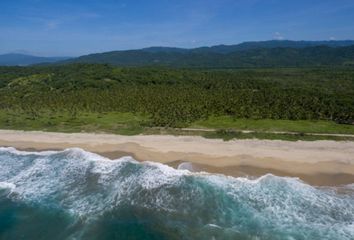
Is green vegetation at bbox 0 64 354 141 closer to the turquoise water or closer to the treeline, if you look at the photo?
the treeline

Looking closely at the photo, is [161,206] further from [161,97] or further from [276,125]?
[161,97]

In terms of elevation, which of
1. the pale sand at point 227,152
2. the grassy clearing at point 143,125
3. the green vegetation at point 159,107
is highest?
the green vegetation at point 159,107

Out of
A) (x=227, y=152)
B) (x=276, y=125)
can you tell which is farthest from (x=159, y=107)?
(x=227, y=152)

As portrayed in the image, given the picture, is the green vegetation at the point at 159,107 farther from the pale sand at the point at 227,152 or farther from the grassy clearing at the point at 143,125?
the pale sand at the point at 227,152

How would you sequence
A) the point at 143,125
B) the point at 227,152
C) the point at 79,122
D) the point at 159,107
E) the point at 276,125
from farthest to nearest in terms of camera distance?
1. the point at 159,107
2. the point at 79,122
3. the point at 143,125
4. the point at 276,125
5. the point at 227,152

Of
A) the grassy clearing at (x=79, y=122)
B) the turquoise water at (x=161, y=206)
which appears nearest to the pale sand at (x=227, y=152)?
the turquoise water at (x=161, y=206)

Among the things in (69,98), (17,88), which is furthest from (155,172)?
(17,88)
